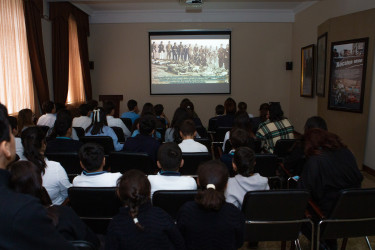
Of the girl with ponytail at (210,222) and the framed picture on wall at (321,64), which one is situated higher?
the framed picture on wall at (321,64)

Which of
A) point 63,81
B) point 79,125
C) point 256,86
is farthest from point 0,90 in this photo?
point 256,86

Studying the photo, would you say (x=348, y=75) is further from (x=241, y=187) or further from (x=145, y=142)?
(x=241, y=187)

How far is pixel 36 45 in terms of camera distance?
568 cm

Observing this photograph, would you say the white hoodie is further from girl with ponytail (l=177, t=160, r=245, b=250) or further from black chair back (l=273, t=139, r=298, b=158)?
black chair back (l=273, t=139, r=298, b=158)

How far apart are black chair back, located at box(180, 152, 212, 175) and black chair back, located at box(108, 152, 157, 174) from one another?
0.35m

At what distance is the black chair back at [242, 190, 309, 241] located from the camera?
1953 millimetres

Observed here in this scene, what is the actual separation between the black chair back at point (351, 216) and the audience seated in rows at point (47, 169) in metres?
1.92

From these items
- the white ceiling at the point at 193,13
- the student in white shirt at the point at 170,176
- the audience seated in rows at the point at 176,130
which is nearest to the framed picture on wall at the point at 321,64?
the white ceiling at the point at 193,13

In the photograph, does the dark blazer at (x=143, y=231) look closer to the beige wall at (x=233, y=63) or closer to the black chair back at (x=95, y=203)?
the black chair back at (x=95, y=203)

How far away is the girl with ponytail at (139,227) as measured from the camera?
4.83ft

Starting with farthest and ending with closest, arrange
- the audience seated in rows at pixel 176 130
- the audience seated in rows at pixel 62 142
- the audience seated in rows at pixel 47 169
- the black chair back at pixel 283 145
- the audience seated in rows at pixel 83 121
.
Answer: the audience seated in rows at pixel 83 121, the audience seated in rows at pixel 176 130, the black chair back at pixel 283 145, the audience seated in rows at pixel 62 142, the audience seated in rows at pixel 47 169

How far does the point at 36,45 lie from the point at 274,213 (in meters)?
5.31

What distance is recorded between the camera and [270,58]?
870cm

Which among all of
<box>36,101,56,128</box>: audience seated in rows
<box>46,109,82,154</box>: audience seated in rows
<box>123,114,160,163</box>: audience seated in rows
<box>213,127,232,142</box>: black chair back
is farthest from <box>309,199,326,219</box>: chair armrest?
<box>36,101,56,128</box>: audience seated in rows
